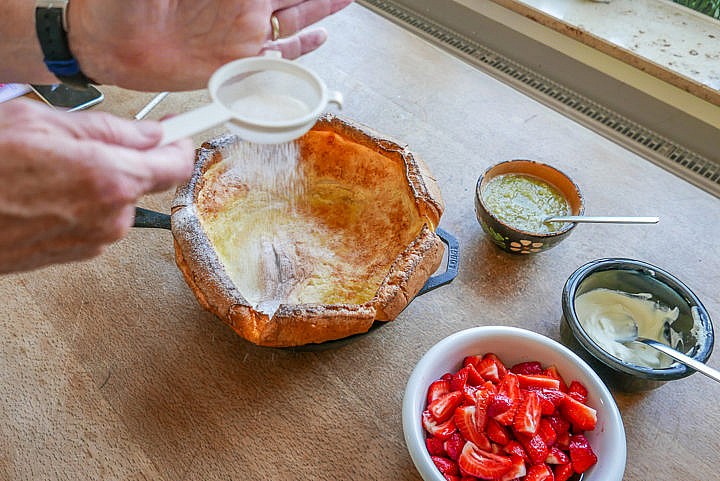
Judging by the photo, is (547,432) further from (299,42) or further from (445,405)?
(299,42)

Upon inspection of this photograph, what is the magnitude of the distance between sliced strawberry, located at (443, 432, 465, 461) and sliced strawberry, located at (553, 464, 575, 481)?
0.15 metres

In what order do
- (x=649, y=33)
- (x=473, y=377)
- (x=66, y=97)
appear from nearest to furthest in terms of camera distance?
1. (x=473, y=377)
2. (x=66, y=97)
3. (x=649, y=33)

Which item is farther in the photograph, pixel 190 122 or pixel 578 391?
pixel 578 391

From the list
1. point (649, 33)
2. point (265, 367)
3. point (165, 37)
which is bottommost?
point (265, 367)

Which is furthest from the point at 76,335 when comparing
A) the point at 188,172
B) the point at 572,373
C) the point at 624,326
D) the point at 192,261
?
the point at 624,326

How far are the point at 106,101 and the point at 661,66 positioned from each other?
5.19 ft

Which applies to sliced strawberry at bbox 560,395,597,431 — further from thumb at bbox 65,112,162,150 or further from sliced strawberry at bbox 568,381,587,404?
thumb at bbox 65,112,162,150

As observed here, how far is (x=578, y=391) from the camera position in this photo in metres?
0.98

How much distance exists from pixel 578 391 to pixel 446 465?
27 centimetres

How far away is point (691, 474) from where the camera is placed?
101cm

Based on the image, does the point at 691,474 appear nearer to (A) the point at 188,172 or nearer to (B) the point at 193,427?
(B) the point at 193,427

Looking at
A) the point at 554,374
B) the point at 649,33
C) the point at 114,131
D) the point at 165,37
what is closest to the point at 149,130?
the point at 114,131

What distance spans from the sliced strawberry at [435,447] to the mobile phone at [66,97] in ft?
3.97

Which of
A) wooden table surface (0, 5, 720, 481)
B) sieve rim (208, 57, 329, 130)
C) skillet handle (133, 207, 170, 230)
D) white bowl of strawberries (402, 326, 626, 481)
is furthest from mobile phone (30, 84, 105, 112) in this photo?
white bowl of strawberries (402, 326, 626, 481)
